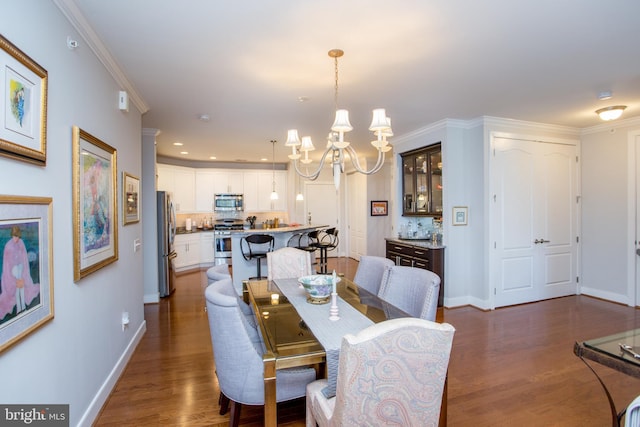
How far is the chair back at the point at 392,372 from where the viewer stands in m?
1.23

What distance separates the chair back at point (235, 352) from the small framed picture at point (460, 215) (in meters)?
3.66

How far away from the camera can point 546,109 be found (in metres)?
3.97

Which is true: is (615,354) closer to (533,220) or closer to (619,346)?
(619,346)

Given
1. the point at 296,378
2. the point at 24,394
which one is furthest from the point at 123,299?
the point at 296,378

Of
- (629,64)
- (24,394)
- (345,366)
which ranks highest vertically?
(629,64)

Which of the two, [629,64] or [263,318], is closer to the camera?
[263,318]

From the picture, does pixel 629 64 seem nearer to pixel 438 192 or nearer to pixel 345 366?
pixel 438 192

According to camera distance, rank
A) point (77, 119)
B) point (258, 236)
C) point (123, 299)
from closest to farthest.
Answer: point (77, 119), point (123, 299), point (258, 236)

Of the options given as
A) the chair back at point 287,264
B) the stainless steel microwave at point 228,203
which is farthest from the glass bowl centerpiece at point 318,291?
the stainless steel microwave at point 228,203

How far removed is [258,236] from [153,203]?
5.45 feet

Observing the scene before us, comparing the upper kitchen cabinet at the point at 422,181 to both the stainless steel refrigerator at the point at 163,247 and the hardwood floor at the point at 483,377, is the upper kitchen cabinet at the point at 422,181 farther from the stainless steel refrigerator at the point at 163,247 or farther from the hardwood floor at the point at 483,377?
the stainless steel refrigerator at the point at 163,247

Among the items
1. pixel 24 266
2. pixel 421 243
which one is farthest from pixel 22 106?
pixel 421 243

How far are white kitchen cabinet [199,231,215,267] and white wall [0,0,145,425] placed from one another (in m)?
4.83

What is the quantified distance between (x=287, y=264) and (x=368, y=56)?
6.86 feet
